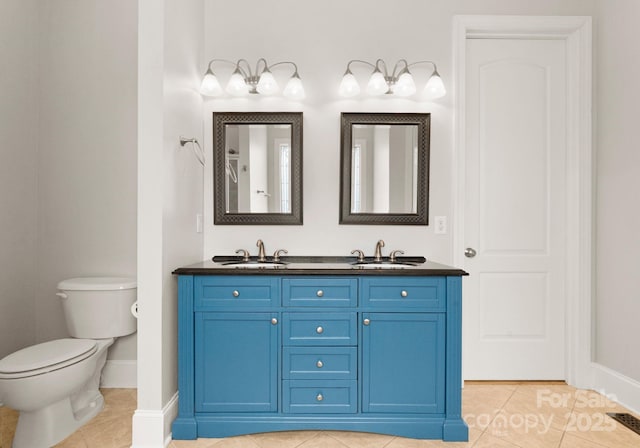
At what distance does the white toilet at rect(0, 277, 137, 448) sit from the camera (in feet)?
5.29

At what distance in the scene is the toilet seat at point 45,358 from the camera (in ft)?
5.20

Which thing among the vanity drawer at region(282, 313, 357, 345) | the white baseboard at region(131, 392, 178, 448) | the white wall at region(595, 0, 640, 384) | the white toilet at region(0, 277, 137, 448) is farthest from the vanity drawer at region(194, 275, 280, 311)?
the white wall at region(595, 0, 640, 384)

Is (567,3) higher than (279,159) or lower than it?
higher

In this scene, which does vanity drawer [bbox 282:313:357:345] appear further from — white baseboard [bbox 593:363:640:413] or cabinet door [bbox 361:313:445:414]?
white baseboard [bbox 593:363:640:413]

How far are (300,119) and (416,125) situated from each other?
2.50 ft

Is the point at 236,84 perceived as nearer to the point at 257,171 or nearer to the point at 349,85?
the point at 257,171

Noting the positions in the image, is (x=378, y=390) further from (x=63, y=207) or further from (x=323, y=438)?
(x=63, y=207)

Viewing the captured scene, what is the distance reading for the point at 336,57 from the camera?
235 centimetres

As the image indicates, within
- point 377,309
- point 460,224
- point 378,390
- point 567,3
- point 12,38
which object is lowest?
point 378,390

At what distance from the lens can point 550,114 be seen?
7.90 ft

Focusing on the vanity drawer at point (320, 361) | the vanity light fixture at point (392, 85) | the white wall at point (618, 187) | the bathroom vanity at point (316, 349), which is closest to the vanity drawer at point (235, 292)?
the bathroom vanity at point (316, 349)

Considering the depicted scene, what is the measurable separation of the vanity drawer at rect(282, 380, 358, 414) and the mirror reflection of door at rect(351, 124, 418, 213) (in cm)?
107

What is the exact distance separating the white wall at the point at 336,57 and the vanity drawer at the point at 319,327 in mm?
616

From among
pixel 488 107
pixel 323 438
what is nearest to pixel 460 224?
pixel 488 107
